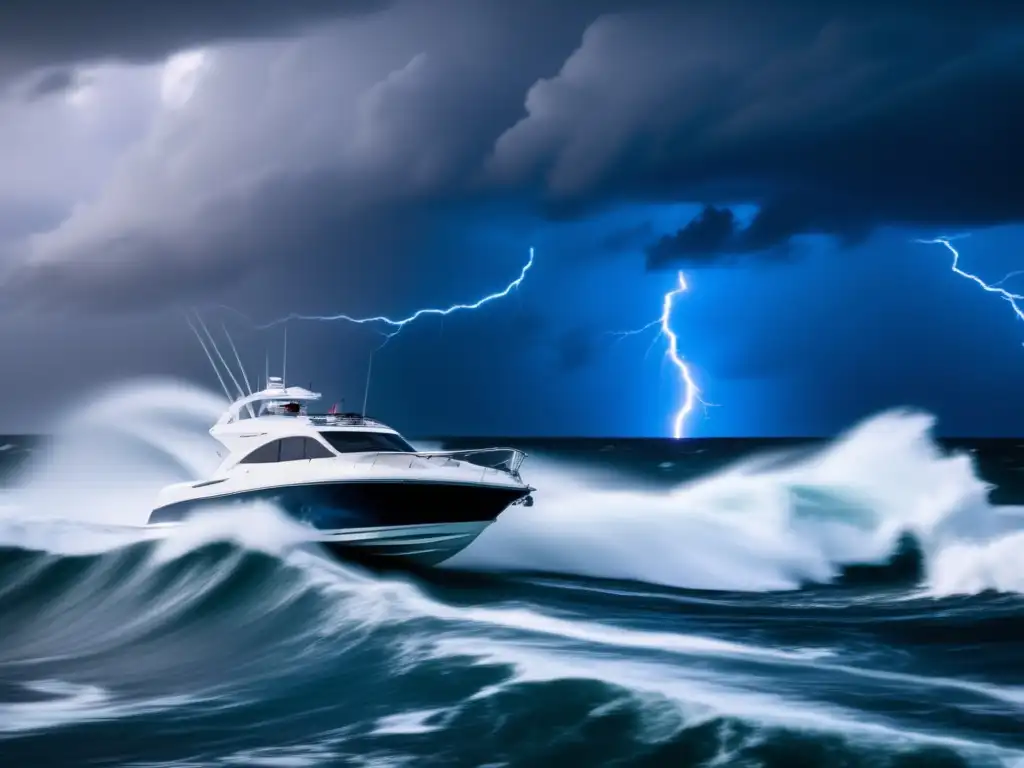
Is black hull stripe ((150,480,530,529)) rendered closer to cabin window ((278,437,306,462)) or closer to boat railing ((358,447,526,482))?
boat railing ((358,447,526,482))

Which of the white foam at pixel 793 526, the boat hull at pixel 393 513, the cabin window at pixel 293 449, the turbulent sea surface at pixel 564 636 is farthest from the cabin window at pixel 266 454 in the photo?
the white foam at pixel 793 526

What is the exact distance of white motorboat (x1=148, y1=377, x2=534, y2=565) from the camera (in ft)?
67.8

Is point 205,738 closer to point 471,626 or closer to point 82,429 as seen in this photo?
point 471,626

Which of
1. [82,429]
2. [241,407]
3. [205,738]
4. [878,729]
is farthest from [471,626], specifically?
[82,429]

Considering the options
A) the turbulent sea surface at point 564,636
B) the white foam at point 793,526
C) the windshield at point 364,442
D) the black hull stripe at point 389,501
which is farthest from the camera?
the white foam at point 793,526

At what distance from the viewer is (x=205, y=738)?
11.4 meters

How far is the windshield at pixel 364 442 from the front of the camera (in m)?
21.3

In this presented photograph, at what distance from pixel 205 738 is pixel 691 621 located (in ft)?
28.2

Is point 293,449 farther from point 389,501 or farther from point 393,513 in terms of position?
point 393,513

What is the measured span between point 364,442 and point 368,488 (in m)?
1.27

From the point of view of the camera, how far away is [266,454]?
71.6ft


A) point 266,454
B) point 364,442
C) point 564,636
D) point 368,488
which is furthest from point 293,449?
point 564,636

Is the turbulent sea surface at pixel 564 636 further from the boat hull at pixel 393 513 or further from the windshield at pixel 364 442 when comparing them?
the windshield at pixel 364 442

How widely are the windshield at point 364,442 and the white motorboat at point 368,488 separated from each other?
19 millimetres
